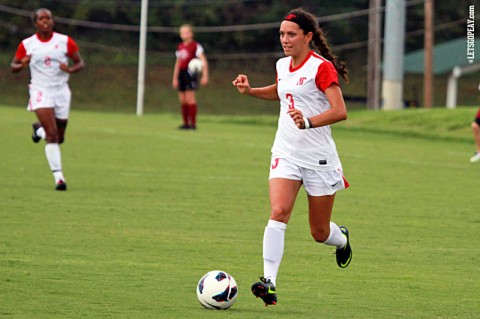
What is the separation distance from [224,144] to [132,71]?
32.4 meters

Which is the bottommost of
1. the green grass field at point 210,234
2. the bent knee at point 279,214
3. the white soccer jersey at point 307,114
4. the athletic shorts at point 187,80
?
the green grass field at point 210,234

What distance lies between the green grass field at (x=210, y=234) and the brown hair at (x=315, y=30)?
170 centimetres

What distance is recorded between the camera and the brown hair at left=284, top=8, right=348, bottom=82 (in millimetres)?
8594

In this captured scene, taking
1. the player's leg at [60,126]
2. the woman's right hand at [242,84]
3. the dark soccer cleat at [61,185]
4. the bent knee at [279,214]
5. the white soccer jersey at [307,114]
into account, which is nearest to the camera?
the bent knee at [279,214]

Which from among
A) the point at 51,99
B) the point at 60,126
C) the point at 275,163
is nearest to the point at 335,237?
the point at 275,163

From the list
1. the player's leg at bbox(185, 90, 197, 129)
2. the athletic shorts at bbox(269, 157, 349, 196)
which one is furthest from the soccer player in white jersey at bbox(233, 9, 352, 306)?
the player's leg at bbox(185, 90, 197, 129)

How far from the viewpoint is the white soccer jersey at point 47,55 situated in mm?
15648

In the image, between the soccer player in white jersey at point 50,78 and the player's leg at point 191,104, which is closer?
the soccer player in white jersey at point 50,78

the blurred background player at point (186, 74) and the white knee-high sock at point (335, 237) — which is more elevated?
the blurred background player at point (186, 74)

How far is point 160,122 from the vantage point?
1308 inches

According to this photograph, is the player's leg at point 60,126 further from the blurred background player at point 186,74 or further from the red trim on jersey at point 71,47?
the blurred background player at point 186,74

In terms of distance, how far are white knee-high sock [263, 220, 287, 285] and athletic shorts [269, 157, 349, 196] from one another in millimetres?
405

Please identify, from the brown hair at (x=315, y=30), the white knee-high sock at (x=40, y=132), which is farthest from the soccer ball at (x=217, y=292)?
the white knee-high sock at (x=40, y=132)

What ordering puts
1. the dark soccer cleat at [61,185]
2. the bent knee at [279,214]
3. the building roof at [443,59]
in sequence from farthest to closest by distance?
the building roof at [443,59], the dark soccer cleat at [61,185], the bent knee at [279,214]
